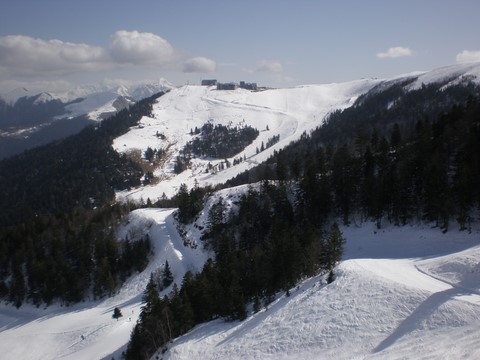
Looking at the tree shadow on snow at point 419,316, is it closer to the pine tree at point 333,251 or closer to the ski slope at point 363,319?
the ski slope at point 363,319

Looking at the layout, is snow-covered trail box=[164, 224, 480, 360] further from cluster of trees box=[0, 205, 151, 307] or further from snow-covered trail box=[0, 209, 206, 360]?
cluster of trees box=[0, 205, 151, 307]

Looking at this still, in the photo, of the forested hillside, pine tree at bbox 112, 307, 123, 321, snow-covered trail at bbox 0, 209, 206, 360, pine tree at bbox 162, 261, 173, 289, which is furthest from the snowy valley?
pine tree at bbox 162, 261, 173, 289

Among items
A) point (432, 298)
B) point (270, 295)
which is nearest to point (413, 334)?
point (432, 298)

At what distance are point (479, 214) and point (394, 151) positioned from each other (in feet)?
99.7

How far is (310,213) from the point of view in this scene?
8306 centimetres

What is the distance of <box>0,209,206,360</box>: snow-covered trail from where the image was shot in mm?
64188

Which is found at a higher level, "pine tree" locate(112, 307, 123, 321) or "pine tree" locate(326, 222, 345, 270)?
"pine tree" locate(326, 222, 345, 270)

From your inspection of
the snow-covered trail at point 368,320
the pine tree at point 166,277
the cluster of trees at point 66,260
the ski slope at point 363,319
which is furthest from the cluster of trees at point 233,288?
the cluster of trees at point 66,260

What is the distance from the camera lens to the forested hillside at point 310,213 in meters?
51.6

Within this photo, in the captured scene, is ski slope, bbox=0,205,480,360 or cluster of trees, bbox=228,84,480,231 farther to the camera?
cluster of trees, bbox=228,84,480,231

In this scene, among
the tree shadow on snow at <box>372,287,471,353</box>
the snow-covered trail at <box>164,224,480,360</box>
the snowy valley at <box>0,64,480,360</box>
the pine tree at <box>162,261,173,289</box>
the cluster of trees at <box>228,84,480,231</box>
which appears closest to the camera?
the snow-covered trail at <box>164,224,480,360</box>

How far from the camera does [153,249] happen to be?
10100 cm

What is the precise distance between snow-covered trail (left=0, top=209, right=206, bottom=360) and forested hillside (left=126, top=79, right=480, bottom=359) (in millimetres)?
7777

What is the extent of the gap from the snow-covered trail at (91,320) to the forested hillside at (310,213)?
25.5 feet
